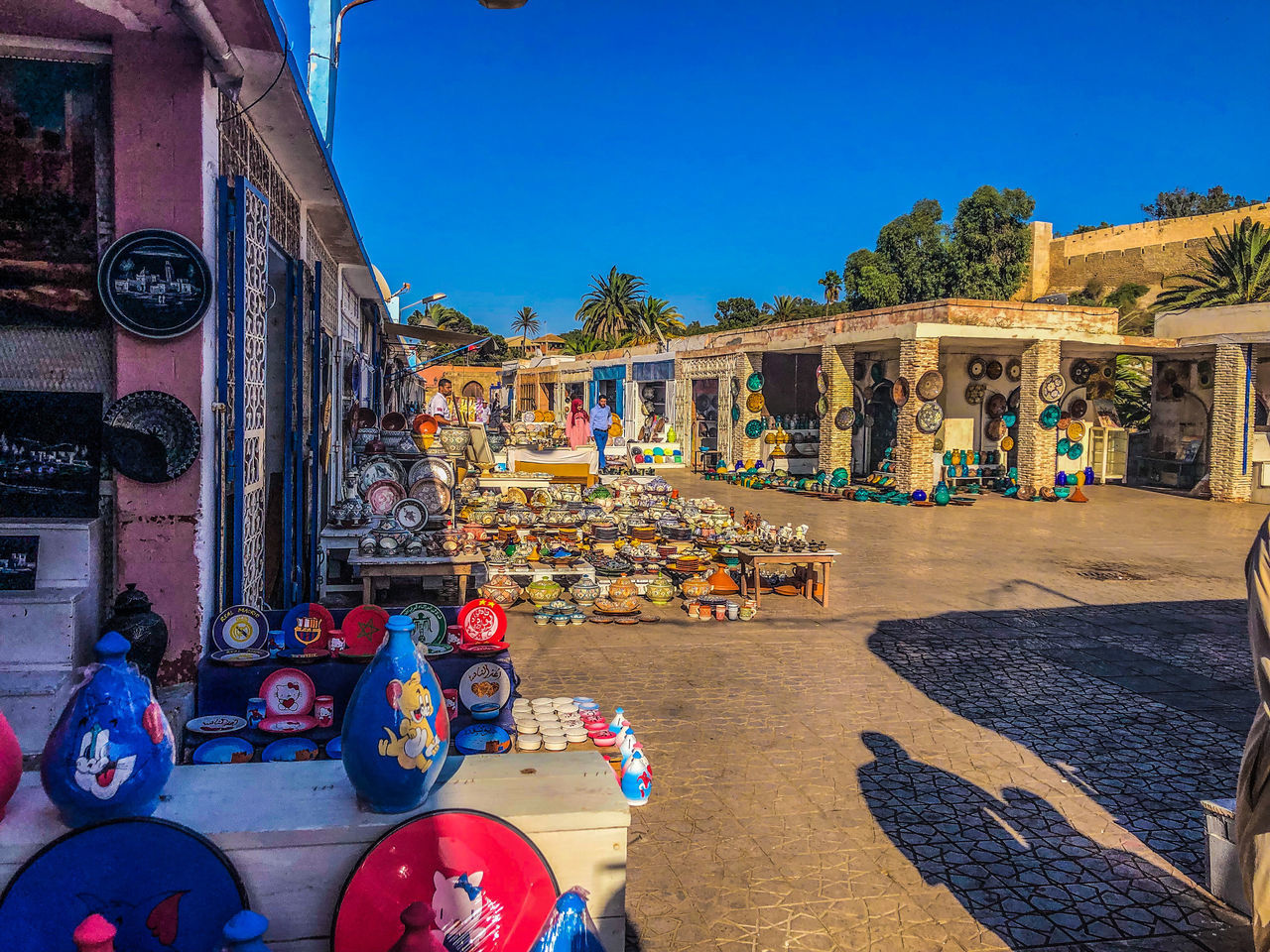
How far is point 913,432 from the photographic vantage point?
1927cm

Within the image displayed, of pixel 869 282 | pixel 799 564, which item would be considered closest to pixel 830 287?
pixel 869 282

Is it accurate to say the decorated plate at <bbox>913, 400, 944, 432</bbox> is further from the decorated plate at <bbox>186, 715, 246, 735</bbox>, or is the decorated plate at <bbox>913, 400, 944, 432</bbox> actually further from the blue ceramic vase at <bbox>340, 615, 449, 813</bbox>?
the blue ceramic vase at <bbox>340, 615, 449, 813</bbox>

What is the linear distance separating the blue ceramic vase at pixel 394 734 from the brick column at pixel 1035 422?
19.8 m

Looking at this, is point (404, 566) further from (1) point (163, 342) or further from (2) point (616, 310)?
(2) point (616, 310)

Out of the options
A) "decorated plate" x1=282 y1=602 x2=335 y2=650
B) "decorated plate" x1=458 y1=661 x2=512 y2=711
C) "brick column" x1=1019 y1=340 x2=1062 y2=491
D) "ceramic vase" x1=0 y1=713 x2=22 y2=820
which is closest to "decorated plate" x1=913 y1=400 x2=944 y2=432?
"brick column" x1=1019 y1=340 x2=1062 y2=491

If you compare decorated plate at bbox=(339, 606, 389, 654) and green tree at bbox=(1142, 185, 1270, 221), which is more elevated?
green tree at bbox=(1142, 185, 1270, 221)

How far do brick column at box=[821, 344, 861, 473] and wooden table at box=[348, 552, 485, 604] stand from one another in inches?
613

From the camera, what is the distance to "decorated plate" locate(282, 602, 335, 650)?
455 centimetres

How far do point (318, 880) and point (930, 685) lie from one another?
504 cm

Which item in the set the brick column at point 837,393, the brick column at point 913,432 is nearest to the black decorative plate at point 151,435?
the brick column at point 913,432

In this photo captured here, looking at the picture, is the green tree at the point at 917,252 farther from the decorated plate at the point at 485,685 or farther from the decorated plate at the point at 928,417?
the decorated plate at the point at 485,685

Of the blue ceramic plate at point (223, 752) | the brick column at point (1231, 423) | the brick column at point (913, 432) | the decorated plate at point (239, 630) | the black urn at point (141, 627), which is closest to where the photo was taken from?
the blue ceramic plate at point (223, 752)

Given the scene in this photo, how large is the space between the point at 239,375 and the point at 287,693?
1.75 m

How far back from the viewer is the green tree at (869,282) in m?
48.3
